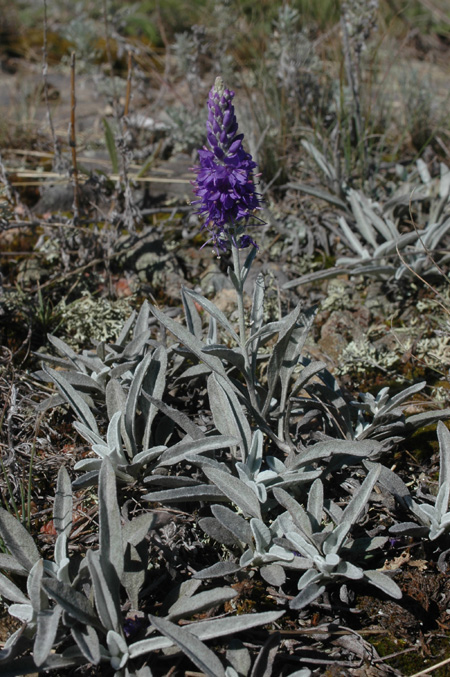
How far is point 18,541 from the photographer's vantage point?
1.92 metres

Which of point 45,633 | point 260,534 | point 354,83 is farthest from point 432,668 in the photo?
point 354,83

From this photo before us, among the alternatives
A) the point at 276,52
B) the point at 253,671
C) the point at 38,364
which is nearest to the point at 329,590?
the point at 253,671

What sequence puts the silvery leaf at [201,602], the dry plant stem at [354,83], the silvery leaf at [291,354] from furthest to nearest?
the dry plant stem at [354,83] → the silvery leaf at [291,354] → the silvery leaf at [201,602]

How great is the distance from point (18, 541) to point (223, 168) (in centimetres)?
148

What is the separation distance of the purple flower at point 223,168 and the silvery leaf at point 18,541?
4.22 feet

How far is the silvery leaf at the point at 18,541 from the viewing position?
6.24ft

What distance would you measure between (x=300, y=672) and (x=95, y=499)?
1.08 metres

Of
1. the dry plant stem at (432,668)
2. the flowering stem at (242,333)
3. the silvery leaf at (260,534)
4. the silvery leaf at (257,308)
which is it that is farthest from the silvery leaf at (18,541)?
the dry plant stem at (432,668)

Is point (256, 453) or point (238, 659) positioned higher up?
point (256, 453)

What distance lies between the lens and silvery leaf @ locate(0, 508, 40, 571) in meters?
1.90

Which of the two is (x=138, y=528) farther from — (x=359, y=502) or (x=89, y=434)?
(x=359, y=502)

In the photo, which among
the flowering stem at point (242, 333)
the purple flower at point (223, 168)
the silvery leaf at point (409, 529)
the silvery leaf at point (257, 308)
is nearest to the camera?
the purple flower at point (223, 168)

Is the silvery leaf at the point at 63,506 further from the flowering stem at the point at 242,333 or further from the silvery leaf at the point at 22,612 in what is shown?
the flowering stem at the point at 242,333

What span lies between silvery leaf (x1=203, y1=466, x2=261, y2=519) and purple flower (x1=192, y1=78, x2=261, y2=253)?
0.92 m
